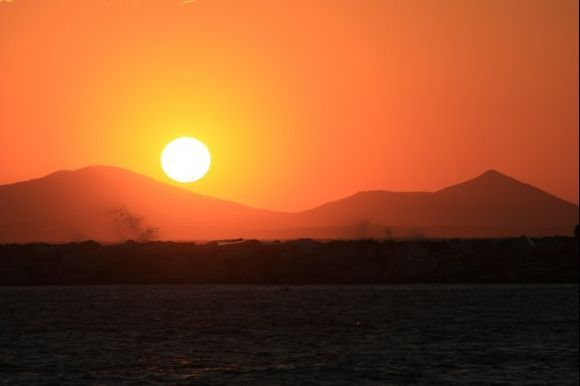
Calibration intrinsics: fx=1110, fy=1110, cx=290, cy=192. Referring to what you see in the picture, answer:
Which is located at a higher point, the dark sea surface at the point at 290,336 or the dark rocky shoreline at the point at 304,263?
the dark rocky shoreline at the point at 304,263

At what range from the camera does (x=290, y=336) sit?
48.2 m

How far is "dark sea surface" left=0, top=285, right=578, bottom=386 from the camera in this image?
36.1 m

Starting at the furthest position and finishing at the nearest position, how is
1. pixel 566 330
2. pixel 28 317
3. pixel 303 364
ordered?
pixel 28 317, pixel 566 330, pixel 303 364

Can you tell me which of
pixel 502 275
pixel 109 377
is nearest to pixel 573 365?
pixel 109 377

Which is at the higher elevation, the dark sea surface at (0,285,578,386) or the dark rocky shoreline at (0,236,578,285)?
the dark rocky shoreline at (0,236,578,285)

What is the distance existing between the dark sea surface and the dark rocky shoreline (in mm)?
8999

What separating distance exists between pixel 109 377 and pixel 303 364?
733cm

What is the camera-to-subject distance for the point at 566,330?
2052 inches

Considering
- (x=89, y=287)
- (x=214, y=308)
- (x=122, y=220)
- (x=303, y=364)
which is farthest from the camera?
(x=122, y=220)

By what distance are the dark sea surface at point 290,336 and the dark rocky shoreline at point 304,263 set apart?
900 cm

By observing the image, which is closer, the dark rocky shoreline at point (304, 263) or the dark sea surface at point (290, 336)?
the dark sea surface at point (290, 336)

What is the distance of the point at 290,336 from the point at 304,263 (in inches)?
1620

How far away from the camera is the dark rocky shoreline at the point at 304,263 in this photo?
8625cm

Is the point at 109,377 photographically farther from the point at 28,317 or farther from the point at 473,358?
the point at 28,317
